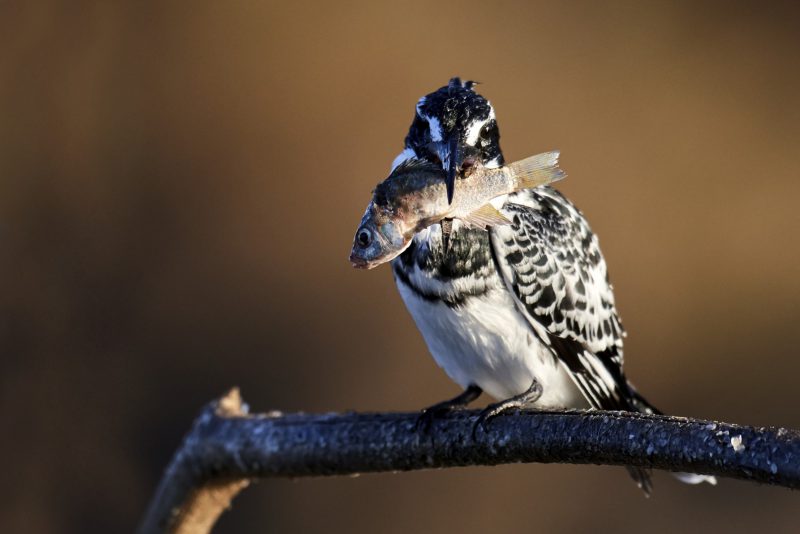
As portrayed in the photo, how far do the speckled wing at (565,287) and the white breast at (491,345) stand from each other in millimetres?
28

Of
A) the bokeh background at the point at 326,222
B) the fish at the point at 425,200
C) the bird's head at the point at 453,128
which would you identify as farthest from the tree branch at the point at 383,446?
the bokeh background at the point at 326,222

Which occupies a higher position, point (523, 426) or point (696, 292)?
point (523, 426)

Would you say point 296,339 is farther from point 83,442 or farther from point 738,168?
point 738,168

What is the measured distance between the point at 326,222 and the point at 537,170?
77.7 inches

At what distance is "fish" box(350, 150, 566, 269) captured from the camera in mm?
1317

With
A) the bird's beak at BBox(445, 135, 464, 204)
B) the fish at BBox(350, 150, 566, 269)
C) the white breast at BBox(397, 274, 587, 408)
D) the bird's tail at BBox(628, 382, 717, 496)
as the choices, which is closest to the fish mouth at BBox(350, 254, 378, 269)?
the fish at BBox(350, 150, 566, 269)

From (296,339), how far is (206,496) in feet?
5.12

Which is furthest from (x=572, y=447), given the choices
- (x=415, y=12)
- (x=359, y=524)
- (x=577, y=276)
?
(x=415, y=12)

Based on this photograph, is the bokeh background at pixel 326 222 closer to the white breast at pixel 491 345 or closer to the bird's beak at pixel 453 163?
the white breast at pixel 491 345

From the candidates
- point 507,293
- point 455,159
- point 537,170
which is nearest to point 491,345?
point 507,293

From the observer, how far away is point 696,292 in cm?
324

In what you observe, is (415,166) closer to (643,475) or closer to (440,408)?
(440,408)

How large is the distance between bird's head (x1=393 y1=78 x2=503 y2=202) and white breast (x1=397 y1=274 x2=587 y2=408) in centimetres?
24

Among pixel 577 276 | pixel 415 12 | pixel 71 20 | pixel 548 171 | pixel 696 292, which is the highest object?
pixel 71 20
